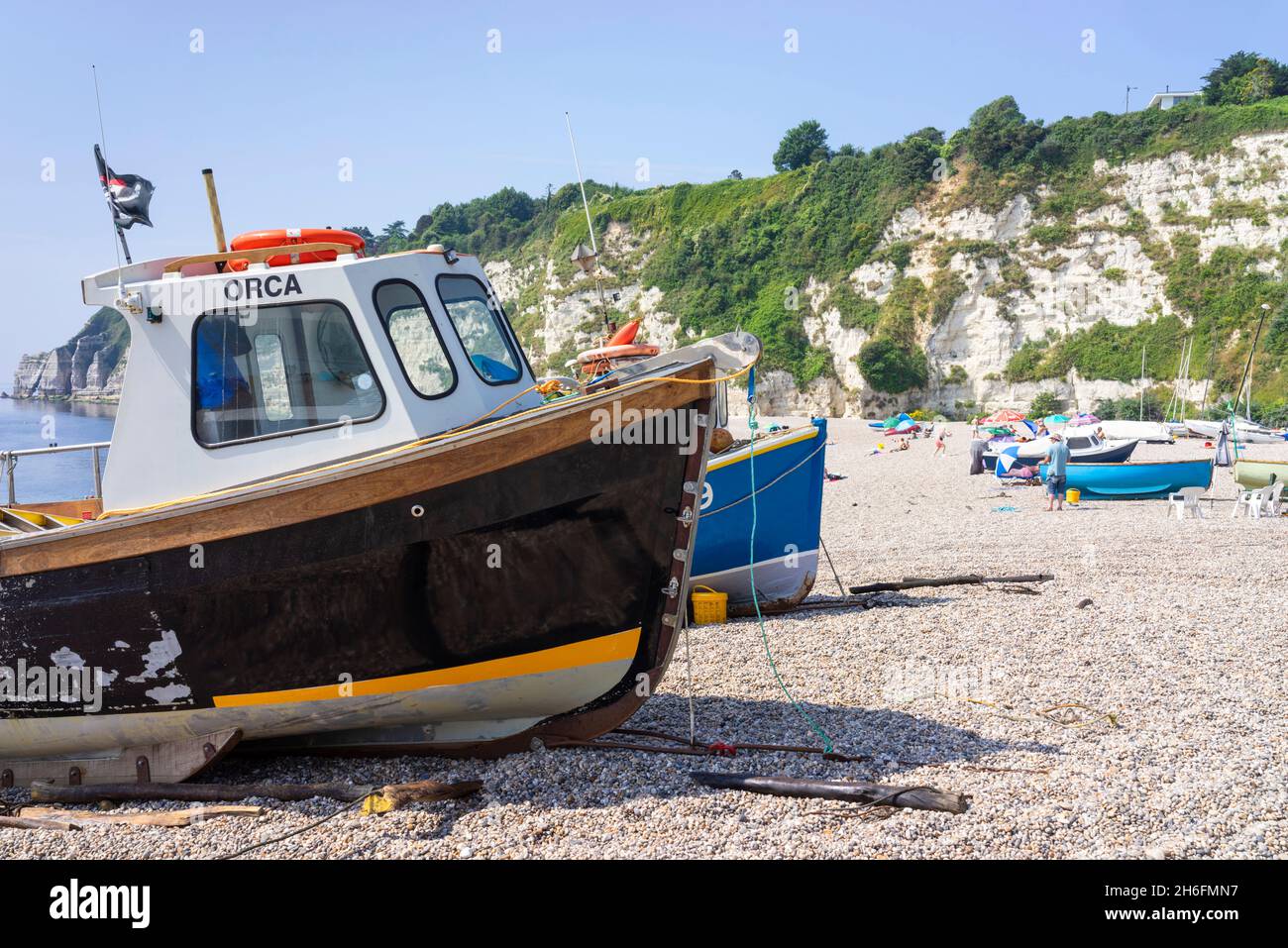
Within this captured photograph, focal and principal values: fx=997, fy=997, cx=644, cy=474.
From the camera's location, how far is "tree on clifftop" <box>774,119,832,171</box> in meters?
85.8

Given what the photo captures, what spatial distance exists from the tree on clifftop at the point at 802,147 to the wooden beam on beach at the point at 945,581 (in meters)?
78.1

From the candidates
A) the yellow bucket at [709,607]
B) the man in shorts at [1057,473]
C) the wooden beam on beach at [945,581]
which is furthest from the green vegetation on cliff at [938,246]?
the yellow bucket at [709,607]

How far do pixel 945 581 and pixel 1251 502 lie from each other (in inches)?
411

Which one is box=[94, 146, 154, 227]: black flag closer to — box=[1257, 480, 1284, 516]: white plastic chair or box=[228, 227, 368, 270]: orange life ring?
box=[228, 227, 368, 270]: orange life ring

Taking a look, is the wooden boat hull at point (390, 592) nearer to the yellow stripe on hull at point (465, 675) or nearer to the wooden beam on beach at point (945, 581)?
the yellow stripe on hull at point (465, 675)

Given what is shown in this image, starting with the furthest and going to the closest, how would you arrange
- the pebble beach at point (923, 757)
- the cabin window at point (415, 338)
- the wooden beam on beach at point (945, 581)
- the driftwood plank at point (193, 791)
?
the wooden beam on beach at point (945, 581), the cabin window at point (415, 338), the driftwood plank at point (193, 791), the pebble beach at point (923, 757)

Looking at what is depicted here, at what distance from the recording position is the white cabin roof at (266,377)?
614 centimetres

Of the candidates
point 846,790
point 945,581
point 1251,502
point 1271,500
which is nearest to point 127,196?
point 846,790

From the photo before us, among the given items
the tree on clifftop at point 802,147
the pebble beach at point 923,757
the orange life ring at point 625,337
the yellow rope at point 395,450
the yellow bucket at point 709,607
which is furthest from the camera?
the tree on clifftop at point 802,147

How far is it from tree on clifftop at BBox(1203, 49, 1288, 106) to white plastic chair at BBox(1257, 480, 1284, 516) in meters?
53.8

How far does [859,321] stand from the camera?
205 feet

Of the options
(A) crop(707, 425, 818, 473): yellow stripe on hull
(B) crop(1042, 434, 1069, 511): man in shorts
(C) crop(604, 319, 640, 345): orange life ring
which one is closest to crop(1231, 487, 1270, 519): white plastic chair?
(B) crop(1042, 434, 1069, 511): man in shorts

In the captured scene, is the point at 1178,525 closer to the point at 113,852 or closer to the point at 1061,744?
the point at 1061,744
